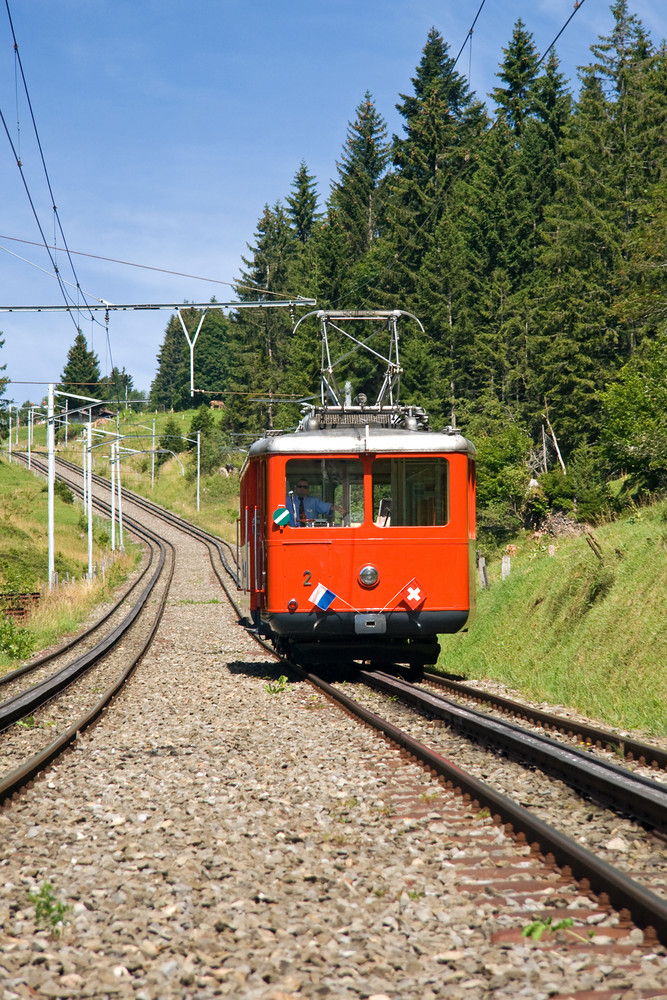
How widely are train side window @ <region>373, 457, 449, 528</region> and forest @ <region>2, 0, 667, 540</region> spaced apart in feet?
31.1

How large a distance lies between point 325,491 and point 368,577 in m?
1.17

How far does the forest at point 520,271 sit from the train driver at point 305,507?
10.4 metres

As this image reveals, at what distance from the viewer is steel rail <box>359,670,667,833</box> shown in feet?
18.6

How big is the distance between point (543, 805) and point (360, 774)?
157 cm

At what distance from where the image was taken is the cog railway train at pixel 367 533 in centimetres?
1193

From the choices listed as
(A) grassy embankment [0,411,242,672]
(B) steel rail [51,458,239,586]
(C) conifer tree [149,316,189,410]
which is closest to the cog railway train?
(A) grassy embankment [0,411,242,672]

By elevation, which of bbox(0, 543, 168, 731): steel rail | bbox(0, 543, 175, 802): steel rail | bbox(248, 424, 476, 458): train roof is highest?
bbox(248, 424, 476, 458): train roof

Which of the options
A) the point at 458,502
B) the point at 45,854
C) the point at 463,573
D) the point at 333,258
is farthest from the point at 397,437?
the point at 333,258

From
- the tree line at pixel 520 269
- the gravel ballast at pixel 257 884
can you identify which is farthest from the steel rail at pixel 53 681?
the tree line at pixel 520 269

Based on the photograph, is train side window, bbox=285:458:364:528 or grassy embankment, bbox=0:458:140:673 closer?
train side window, bbox=285:458:364:528

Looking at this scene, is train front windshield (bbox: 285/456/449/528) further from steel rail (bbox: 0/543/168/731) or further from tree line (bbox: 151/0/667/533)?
tree line (bbox: 151/0/667/533)

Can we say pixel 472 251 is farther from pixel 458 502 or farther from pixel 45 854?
pixel 45 854

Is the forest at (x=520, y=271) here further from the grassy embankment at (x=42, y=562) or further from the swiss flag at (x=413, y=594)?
the swiss flag at (x=413, y=594)

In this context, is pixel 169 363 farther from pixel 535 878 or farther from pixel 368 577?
pixel 535 878
